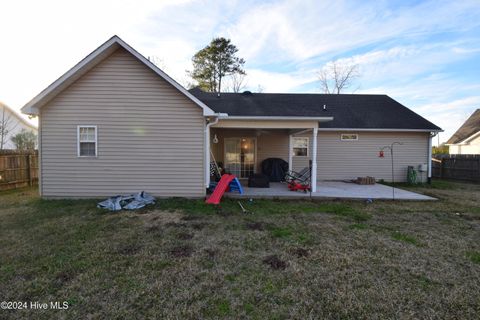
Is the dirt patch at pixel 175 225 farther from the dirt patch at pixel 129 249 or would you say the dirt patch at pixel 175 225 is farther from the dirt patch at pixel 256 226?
the dirt patch at pixel 256 226

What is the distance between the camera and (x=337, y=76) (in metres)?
23.8

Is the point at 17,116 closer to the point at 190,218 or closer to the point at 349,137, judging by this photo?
the point at 190,218

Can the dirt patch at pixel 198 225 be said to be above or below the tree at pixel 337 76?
below

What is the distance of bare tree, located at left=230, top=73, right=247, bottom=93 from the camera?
21.8 metres

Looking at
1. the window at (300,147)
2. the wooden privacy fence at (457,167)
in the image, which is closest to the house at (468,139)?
the wooden privacy fence at (457,167)

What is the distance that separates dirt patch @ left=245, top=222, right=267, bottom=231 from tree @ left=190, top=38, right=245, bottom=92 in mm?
18399

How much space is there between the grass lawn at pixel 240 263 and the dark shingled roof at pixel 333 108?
4177 mm

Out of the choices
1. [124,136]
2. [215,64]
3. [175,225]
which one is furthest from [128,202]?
[215,64]

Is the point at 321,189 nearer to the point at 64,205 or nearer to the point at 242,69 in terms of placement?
the point at 64,205

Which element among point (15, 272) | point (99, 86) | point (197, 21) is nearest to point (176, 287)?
point (15, 272)

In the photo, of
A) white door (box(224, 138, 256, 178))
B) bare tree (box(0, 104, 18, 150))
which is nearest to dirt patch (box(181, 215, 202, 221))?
white door (box(224, 138, 256, 178))

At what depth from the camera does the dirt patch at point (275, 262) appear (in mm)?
3295

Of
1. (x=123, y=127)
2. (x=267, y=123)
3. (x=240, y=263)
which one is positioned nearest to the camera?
(x=240, y=263)

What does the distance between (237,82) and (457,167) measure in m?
17.6
